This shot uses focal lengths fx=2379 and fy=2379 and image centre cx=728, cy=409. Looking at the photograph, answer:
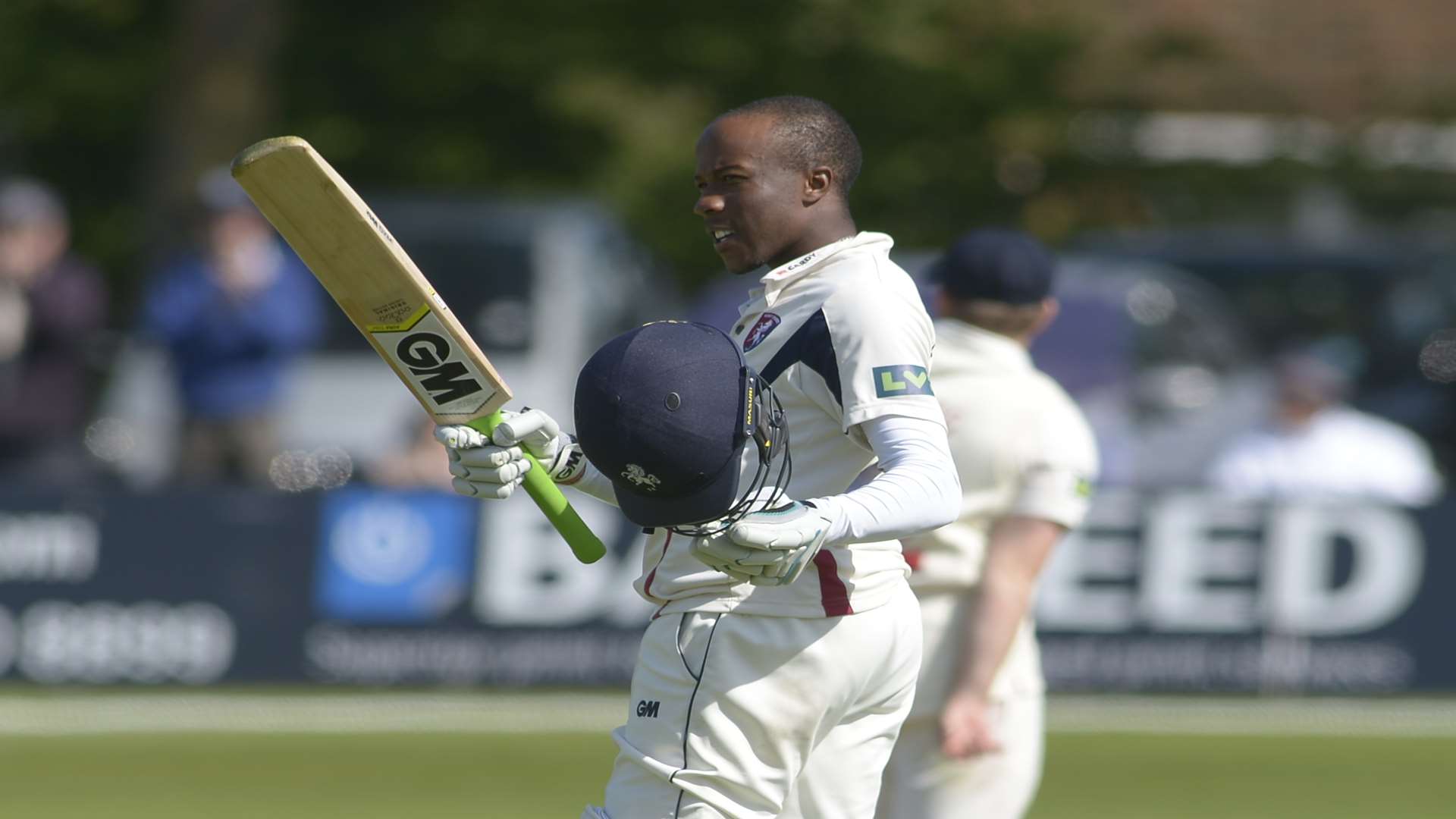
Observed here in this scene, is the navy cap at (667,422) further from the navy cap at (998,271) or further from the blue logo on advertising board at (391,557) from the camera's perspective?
the blue logo on advertising board at (391,557)

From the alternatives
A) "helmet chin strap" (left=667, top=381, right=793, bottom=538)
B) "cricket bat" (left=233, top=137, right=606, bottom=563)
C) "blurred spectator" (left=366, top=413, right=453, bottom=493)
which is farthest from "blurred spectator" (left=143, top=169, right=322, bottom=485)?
"helmet chin strap" (left=667, top=381, right=793, bottom=538)

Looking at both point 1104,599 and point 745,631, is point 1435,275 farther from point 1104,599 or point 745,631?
point 745,631

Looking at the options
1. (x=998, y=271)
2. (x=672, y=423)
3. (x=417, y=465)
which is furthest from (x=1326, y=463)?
(x=672, y=423)

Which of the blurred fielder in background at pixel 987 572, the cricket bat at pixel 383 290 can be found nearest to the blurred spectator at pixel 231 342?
the blurred fielder in background at pixel 987 572

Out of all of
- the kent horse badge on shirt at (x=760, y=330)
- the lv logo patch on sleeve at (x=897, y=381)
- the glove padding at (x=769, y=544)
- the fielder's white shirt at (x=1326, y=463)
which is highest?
the fielder's white shirt at (x=1326, y=463)

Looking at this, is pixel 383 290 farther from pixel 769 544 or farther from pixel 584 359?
pixel 584 359

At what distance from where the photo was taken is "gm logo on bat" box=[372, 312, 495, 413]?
4.47 metres

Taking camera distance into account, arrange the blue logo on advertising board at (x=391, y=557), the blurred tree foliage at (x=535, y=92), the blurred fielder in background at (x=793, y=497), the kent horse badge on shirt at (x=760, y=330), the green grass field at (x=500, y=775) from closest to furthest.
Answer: the blurred fielder in background at (x=793, y=497) → the kent horse badge on shirt at (x=760, y=330) → the green grass field at (x=500, y=775) → the blue logo on advertising board at (x=391, y=557) → the blurred tree foliage at (x=535, y=92)

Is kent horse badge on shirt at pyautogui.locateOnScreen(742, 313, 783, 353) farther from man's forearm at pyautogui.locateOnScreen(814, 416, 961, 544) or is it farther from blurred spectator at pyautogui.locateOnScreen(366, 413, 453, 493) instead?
blurred spectator at pyautogui.locateOnScreen(366, 413, 453, 493)

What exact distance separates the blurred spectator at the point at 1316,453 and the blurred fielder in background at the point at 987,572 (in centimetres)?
711

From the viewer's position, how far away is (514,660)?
1215 centimetres

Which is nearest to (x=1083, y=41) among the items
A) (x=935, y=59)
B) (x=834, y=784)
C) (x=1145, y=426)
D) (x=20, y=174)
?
(x=935, y=59)

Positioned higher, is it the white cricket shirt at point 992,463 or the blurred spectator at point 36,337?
the blurred spectator at point 36,337

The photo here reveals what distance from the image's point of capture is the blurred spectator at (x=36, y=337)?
12.9m
